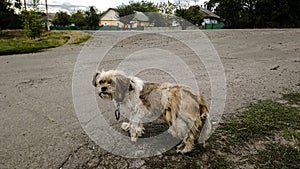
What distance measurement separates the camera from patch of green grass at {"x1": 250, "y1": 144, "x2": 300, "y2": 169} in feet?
8.58

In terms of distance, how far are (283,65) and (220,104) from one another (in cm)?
507

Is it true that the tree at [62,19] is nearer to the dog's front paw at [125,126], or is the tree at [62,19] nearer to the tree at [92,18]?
the tree at [92,18]

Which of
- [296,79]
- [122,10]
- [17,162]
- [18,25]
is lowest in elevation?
[17,162]

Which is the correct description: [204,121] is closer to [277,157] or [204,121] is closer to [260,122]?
[277,157]

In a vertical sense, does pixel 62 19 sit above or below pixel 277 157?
above

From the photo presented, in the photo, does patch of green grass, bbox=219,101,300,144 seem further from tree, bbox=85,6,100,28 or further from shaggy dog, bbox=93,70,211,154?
tree, bbox=85,6,100,28

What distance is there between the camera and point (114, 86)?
3.05 metres

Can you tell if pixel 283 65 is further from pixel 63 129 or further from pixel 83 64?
pixel 63 129

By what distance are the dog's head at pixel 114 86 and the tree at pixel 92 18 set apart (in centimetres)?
5041

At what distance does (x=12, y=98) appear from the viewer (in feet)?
16.2

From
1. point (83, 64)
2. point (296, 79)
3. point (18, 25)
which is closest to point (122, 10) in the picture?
point (18, 25)

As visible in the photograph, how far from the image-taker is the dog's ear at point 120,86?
3.05m

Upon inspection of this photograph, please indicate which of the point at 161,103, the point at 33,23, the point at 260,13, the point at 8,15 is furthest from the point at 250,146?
the point at 260,13

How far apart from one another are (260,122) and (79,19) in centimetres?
6115
